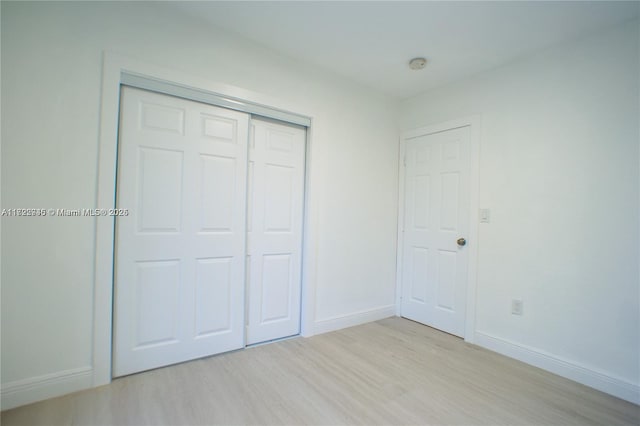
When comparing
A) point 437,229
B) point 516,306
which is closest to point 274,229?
point 437,229

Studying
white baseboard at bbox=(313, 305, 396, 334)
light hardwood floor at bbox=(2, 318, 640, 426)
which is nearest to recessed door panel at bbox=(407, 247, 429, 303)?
white baseboard at bbox=(313, 305, 396, 334)

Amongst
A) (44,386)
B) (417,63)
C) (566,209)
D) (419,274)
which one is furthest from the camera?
(419,274)

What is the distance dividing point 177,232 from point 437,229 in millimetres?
2446

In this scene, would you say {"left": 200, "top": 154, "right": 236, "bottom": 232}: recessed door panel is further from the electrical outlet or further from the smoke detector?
the electrical outlet

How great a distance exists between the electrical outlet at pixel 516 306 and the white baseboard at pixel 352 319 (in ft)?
4.12

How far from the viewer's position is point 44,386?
1698mm

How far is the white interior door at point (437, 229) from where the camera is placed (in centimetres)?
286

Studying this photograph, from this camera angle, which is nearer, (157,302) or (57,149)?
(57,149)

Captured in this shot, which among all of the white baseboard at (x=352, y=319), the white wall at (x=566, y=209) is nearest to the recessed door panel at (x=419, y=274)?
the white baseboard at (x=352, y=319)

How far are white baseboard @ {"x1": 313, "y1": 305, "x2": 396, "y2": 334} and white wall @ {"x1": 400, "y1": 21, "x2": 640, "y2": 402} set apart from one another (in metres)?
0.97

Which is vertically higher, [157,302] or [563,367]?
[157,302]

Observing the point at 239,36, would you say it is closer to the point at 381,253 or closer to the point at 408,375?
the point at 381,253

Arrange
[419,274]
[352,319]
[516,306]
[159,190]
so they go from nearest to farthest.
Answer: [159,190], [516,306], [352,319], [419,274]

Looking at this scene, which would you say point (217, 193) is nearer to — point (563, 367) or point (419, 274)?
point (419, 274)
